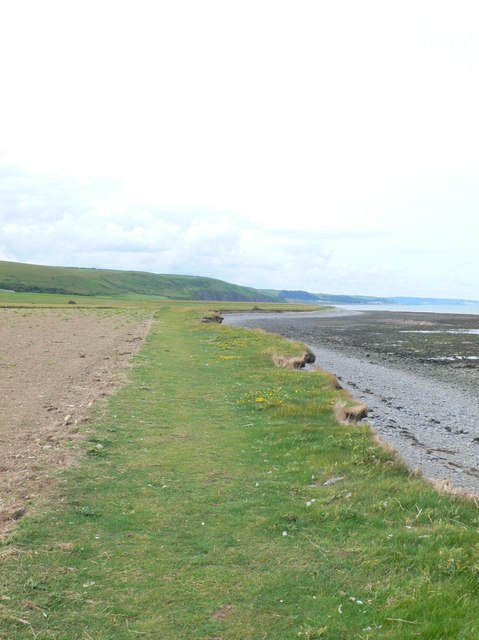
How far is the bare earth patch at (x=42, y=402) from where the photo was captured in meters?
11.1

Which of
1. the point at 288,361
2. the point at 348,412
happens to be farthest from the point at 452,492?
the point at 288,361

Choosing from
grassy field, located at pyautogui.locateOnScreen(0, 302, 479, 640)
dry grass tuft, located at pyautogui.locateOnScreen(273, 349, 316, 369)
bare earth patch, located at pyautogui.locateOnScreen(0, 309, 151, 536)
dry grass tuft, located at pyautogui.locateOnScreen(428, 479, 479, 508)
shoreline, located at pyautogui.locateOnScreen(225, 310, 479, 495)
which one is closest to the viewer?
grassy field, located at pyautogui.locateOnScreen(0, 302, 479, 640)

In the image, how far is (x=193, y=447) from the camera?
14289mm

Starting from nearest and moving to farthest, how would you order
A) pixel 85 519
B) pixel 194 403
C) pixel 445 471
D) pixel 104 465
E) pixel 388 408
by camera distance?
pixel 85 519
pixel 104 465
pixel 445 471
pixel 194 403
pixel 388 408

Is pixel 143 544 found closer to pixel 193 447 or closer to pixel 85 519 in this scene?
pixel 85 519

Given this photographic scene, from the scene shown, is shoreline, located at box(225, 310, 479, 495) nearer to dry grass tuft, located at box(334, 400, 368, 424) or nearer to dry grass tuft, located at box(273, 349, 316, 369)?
dry grass tuft, located at box(334, 400, 368, 424)

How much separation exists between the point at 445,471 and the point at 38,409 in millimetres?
13705

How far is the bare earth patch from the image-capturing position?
11133mm

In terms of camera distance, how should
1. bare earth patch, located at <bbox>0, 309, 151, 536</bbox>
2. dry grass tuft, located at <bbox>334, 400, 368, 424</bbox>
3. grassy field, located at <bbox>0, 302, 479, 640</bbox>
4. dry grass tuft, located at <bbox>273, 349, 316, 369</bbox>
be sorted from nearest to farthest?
grassy field, located at <bbox>0, 302, 479, 640</bbox> → bare earth patch, located at <bbox>0, 309, 151, 536</bbox> → dry grass tuft, located at <bbox>334, 400, 368, 424</bbox> → dry grass tuft, located at <bbox>273, 349, 316, 369</bbox>

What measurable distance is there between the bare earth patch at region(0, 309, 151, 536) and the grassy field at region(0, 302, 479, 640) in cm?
68

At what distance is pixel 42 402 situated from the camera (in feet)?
63.5

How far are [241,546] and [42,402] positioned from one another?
42.6ft

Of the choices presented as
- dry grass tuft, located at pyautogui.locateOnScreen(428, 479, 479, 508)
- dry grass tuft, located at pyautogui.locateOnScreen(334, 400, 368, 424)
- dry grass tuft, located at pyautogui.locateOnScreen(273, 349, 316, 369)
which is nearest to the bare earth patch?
dry grass tuft, located at pyautogui.locateOnScreen(428, 479, 479, 508)

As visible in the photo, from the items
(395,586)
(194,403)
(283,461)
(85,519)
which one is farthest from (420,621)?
(194,403)
